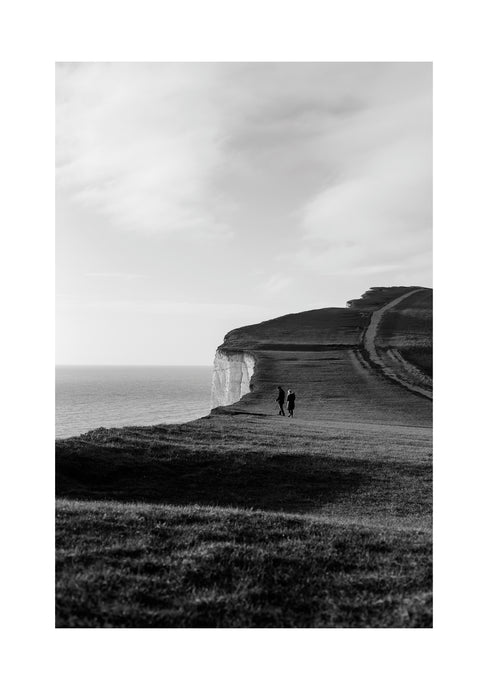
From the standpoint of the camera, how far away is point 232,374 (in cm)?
7269

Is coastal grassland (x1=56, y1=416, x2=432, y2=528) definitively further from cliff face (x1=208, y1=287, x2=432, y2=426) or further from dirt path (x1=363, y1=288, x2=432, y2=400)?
dirt path (x1=363, y1=288, x2=432, y2=400)

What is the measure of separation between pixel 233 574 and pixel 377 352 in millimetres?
62669

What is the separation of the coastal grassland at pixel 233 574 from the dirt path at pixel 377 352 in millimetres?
40325

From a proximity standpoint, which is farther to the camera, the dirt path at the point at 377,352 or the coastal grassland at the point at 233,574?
the dirt path at the point at 377,352

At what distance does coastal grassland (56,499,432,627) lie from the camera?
8.29m

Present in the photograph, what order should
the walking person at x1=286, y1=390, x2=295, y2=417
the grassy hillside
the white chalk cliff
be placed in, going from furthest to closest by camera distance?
the white chalk cliff < the grassy hillside < the walking person at x1=286, y1=390, x2=295, y2=417

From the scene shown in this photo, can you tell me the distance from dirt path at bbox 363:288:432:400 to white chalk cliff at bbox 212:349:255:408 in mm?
15339

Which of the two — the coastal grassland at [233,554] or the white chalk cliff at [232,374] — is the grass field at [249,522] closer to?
the coastal grassland at [233,554]

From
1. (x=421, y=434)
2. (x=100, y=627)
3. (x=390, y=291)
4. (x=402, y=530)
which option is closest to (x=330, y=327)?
(x=390, y=291)

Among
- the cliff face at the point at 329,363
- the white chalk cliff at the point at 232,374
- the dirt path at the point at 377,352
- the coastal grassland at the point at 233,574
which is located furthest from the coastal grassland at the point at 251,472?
the white chalk cliff at the point at 232,374

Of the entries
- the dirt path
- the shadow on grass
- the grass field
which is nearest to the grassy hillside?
the dirt path

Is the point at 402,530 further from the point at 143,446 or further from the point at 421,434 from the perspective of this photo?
the point at 421,434

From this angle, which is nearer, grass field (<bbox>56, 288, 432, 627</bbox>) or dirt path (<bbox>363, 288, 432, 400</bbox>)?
grass field (<bbox>56, 288, 432, 627</bbox>)

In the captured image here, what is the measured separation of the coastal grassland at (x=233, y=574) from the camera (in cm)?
829
